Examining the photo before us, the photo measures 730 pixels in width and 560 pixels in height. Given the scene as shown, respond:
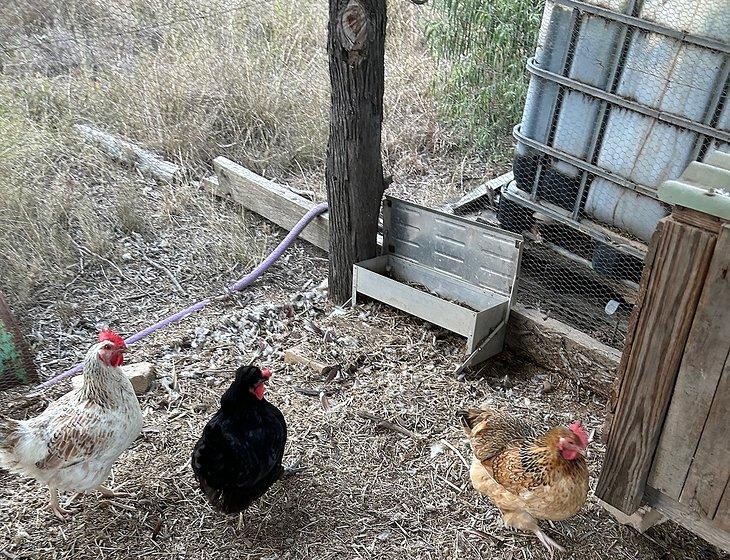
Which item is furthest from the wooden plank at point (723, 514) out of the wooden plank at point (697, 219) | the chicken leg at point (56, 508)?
the chicken leg at point (56, 508)

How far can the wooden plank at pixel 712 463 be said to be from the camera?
1.60 meters

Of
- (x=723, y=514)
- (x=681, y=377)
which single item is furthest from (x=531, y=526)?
(x=681, y=377)

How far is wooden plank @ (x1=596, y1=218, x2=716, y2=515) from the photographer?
59.8 inches

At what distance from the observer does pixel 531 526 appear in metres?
2.51

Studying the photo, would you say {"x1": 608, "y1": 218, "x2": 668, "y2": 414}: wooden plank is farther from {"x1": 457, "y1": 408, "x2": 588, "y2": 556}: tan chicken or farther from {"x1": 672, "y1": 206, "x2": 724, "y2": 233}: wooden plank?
{"x1": 457, "y1": 408, "x2": 588, "y2": 556}: tan chicken

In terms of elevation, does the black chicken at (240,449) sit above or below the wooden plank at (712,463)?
below

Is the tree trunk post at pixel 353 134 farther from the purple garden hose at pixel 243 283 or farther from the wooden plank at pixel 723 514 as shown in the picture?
the wooden plank at pixel 723 514

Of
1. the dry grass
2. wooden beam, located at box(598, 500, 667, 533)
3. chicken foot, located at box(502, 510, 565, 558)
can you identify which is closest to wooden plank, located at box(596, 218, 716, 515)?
wooden beam, located at box(598, 500, 667, 533)

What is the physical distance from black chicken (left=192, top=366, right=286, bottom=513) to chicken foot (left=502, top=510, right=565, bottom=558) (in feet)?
3.11

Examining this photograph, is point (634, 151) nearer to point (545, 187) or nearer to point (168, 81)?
point (545, 187)

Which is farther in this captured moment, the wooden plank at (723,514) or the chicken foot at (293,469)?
the chicken foot at (293,469)

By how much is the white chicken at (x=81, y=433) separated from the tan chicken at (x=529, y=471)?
141 cm

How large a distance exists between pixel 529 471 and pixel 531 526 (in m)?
0.29

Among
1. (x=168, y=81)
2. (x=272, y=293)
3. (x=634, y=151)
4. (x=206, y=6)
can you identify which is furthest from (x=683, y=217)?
(x=206, y=6)
